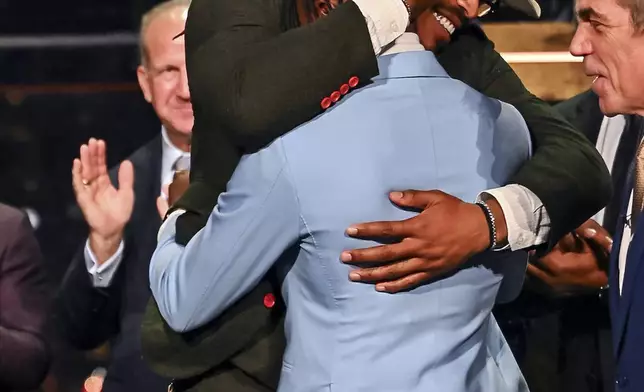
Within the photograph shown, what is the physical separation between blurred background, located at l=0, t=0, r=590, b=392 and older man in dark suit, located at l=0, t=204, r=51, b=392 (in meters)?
0.47

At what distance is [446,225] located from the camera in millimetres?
1181

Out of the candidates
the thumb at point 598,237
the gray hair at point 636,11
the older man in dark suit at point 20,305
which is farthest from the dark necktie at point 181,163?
the gray hair at point 636,11

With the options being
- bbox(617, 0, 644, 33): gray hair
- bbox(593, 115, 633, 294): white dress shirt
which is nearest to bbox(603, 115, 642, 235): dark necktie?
bbox(593, 115, 633, 294): white dress shirt

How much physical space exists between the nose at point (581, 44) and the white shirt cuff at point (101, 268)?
115 centimetres

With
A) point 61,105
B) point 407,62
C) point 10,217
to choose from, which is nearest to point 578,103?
point 407,62

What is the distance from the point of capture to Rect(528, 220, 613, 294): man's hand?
1809 millimetres

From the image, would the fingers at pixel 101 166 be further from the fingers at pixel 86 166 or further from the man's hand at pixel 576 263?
the man's hand at pixel 576 263

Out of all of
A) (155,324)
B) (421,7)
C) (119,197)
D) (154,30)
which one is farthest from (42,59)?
(421,7)

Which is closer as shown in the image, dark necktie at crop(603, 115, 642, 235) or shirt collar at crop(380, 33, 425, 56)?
shirt collar at crop(380, 33, 425, 56)

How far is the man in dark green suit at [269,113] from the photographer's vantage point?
1.12m

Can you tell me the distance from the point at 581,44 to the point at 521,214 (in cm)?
28

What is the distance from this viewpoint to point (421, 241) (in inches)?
46.3

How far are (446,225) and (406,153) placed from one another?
11 centimetres

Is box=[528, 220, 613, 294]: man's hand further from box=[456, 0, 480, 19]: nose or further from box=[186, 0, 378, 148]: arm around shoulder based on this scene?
box=[186, 0, 378, 148]: arm around shoulder
